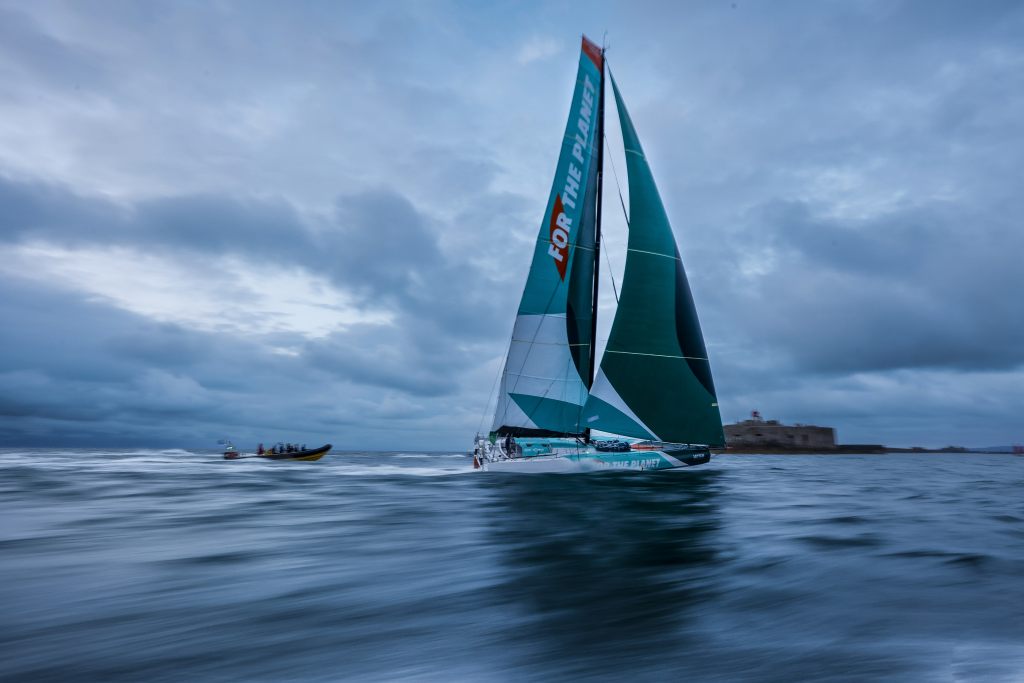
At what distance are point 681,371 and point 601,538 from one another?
15.6 metres

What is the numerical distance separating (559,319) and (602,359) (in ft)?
8.58

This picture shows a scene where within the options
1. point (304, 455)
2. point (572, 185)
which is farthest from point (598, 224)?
point (304, 455)

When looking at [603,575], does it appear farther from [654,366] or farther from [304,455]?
[304,455]

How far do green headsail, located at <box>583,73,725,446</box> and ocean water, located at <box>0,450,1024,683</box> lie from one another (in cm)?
1153

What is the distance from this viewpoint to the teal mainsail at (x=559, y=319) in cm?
2384

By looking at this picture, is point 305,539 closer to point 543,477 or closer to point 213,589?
point 213,589

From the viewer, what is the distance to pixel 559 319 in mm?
24406

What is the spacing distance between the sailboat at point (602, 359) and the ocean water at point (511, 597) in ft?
37.3

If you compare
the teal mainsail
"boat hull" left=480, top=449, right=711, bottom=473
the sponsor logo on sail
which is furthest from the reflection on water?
the sponsor logo on sail

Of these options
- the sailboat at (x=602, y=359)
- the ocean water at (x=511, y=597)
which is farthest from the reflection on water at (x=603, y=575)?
the sailboat at (x=602, y=359)

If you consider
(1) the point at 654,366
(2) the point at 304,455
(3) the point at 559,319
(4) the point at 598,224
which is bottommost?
(2) the point at 304,455

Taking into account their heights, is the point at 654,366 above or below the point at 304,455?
above

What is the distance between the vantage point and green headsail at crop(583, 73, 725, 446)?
75.6ft

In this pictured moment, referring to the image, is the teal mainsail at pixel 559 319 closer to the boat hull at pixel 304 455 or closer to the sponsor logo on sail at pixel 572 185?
the sponsor logo on sail at pixel 572 185
